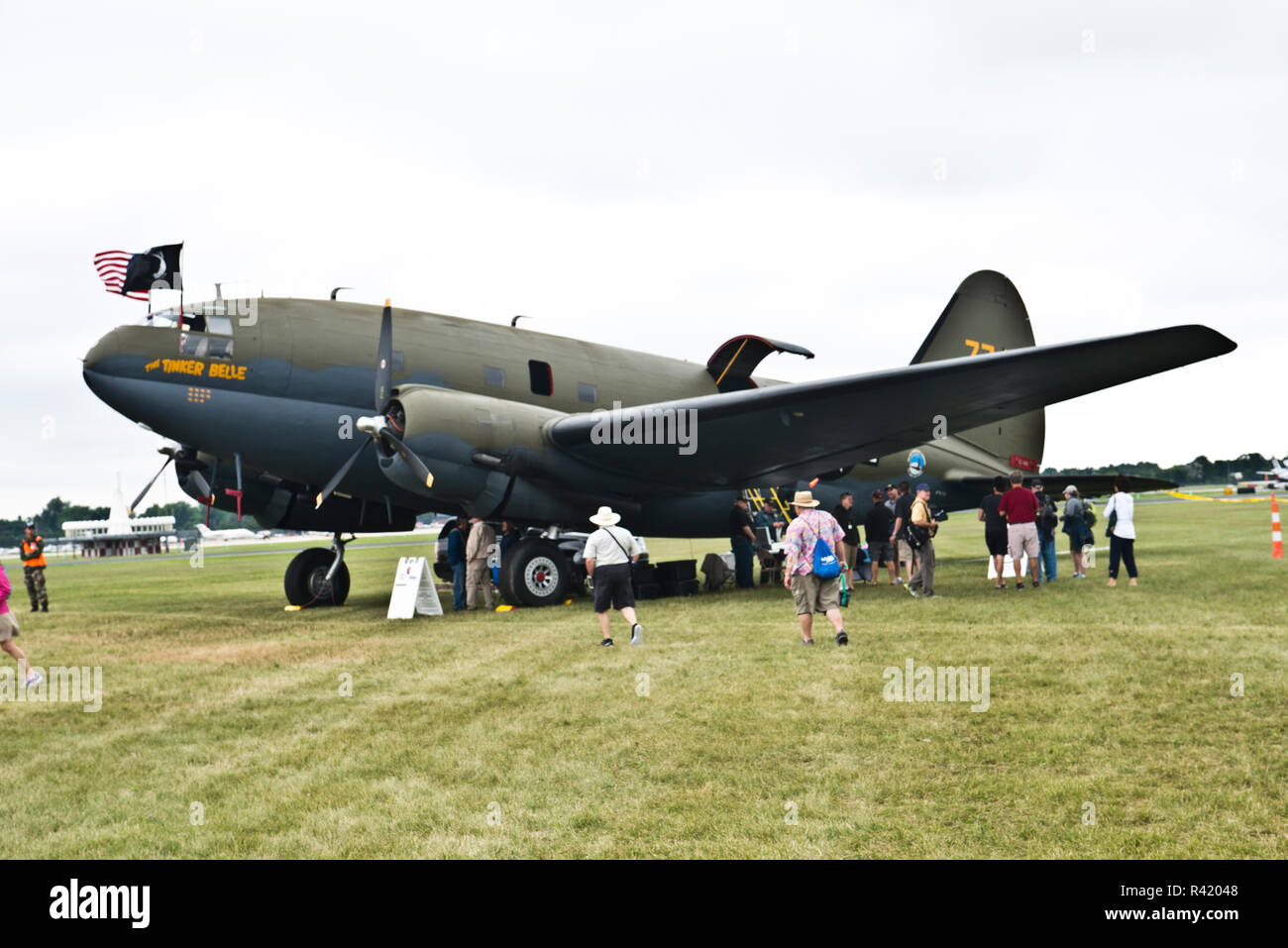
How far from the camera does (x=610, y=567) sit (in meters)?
13.2

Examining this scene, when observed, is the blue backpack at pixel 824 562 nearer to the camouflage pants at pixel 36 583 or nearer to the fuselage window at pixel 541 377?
the fuselage window at pixel 541 377

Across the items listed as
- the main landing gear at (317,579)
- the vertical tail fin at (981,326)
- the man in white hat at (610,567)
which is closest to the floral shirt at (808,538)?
the man in white hat at (610,567)

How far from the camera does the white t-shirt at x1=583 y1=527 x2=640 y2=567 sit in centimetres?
1327

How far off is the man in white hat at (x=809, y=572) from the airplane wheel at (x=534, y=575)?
720 centimetres

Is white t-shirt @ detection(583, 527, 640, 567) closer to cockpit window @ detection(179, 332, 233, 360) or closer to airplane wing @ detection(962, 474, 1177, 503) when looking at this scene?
cockpit window @ detection(179, 332, 233, 360)

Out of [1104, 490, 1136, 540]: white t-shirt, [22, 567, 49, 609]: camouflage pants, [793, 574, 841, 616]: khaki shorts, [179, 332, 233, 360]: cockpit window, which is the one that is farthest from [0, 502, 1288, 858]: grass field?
[22, 567, 49, 609]: camouflage pants

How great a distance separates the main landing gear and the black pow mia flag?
21.5 ft

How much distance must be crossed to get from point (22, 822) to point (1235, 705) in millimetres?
9187

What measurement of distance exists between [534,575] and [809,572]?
7.67m

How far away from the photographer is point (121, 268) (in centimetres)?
1686

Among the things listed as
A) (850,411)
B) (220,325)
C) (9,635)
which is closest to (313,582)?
(220,325)

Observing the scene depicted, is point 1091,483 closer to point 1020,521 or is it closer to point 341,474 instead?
point 1020,521
